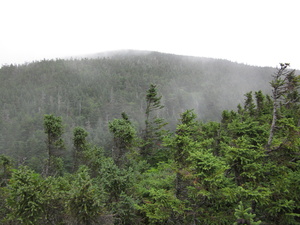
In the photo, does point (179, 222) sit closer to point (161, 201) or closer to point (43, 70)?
point (161, 201)

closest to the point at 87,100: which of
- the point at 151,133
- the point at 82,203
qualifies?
the point at 151,133

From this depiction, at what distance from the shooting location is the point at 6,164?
27.0m

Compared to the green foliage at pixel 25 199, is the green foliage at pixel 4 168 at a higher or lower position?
lower

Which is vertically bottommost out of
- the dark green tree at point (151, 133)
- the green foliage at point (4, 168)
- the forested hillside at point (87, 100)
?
the forested hillside at point (87, 100)

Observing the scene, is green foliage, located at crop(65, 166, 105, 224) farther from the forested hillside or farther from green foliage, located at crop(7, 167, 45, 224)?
the forested hillside

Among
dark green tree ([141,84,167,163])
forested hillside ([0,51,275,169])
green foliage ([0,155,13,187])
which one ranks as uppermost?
dark green tree ([141,84,167,163])

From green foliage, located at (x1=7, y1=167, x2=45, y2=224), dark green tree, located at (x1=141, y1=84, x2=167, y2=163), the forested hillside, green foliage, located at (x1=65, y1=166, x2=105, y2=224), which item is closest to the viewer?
green foliage, located at (x1=7, y1=167, x2=45, y2=224)

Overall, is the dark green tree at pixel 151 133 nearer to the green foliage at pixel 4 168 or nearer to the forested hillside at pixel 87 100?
the green foliage at pixel 4 168

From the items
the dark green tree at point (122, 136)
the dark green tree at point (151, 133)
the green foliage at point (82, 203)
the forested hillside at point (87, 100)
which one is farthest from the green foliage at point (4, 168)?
the forested hillside at point (87, 100)

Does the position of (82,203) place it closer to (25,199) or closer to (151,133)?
(25,199)

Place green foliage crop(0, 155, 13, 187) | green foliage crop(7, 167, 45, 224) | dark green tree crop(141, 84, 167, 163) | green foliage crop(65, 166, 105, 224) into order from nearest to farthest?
green foliage crop(7, 167, 45, 224), green foliage crop(65, 166, 105, 224), green foliage crop(0, 155, 13, 187), dark green tree crop(141, 84, 167, 163)

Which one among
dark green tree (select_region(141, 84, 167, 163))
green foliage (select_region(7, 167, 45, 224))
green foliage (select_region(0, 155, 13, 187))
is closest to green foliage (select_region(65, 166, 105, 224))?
green foliage (select_region(7, 167, 45, 224))

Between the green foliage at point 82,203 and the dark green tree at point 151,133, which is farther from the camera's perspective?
the dark green tree at point 151,133

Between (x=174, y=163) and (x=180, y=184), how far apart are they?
1.67 m
